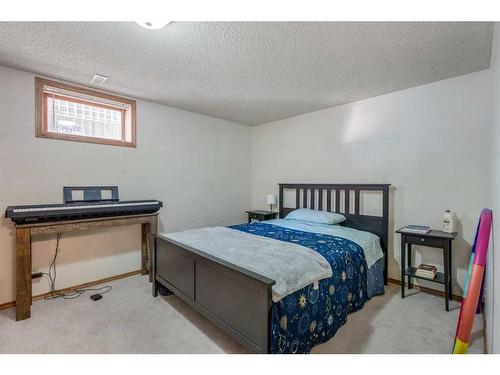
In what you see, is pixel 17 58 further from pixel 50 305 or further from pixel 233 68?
pixel 50 305

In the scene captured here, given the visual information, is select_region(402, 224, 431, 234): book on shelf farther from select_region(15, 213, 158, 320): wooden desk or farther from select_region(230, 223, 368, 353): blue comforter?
select_region(15, 213, 158, 320): wooden desk

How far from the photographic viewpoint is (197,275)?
2133 millimetres

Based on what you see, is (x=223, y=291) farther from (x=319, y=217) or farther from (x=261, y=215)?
(x=261, y=215)

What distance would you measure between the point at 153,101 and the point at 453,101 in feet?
12.1

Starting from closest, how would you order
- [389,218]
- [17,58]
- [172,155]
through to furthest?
[17,58] → [389,218] → [172,155]

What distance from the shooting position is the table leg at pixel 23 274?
227 cm

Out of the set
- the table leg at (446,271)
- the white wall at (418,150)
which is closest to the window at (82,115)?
the white wall at (418,150)

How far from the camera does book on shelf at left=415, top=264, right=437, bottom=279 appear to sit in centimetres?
258

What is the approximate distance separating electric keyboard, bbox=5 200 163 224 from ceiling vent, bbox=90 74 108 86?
1.39 metres

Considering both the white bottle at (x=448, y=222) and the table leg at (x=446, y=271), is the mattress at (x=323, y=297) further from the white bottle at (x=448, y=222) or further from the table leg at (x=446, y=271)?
the white bottle at (x=448, y=222)

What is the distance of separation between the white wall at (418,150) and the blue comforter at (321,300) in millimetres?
1067

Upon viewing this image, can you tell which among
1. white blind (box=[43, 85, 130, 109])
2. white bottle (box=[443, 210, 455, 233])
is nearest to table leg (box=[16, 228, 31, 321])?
white blind (box=[43, 85, 130, 109])
